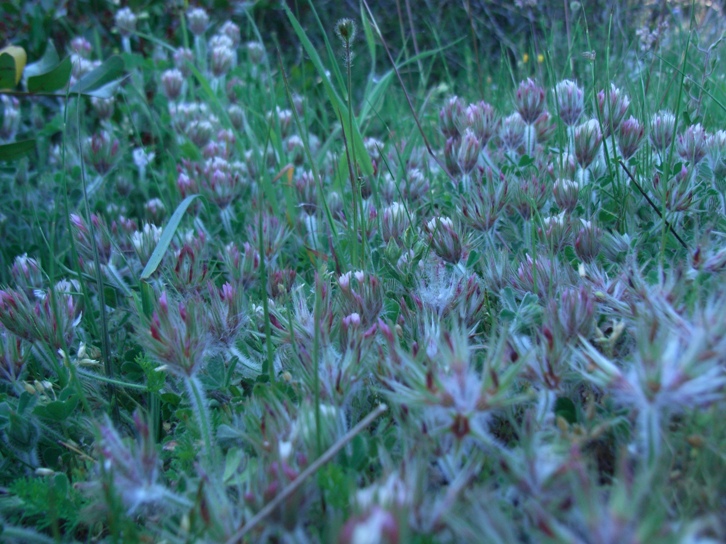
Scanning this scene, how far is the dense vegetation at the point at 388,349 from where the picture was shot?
91 centimetres

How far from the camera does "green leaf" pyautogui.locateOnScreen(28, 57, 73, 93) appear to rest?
2570mm

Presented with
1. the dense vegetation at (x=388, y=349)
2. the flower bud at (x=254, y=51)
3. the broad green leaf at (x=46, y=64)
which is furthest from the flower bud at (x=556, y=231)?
the flower bud at (x=254, y=51)

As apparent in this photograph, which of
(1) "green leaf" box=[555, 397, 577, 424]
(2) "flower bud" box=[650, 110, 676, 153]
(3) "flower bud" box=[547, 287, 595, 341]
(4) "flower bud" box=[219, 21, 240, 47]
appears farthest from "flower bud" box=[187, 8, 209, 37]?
(1) "green leaf" box=[555, 397, 577, 424]

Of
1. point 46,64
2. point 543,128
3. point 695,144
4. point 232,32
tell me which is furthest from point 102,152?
point 695,144

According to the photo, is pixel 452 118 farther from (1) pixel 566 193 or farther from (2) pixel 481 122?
(1) pixel 566 193

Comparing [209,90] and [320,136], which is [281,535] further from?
[320,136]

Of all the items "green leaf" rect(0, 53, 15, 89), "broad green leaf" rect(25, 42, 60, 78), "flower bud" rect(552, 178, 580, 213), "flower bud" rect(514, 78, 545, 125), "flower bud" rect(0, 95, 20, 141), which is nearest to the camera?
"flower bud" rect(552, 178, 580, 213)

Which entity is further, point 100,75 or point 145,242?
point 100,75

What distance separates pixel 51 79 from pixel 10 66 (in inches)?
6.0

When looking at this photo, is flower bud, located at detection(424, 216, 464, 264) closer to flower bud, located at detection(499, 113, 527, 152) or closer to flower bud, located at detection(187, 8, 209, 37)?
flower bud, located at detection(499, 113, 527, 152)

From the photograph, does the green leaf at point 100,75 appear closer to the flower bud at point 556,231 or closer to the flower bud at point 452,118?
the flower bud at point 452,118

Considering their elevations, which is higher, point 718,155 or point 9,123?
point 9,123

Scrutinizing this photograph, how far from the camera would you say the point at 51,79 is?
8.57 ft

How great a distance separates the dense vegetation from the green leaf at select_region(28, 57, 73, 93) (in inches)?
0.6
